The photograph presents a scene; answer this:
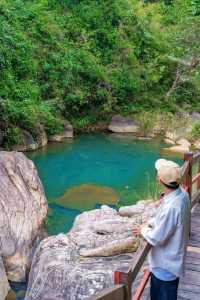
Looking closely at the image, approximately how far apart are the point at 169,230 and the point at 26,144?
1413cm

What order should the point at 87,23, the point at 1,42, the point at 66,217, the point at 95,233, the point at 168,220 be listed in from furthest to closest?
the point at 87,23 → the point at 1,42 → the point at 66,217 → the point at 95,233 → the point at 168,220

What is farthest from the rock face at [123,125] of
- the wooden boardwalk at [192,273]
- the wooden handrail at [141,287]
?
the wooden handrail at [141,287]

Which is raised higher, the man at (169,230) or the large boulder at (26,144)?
the man at (169,230)

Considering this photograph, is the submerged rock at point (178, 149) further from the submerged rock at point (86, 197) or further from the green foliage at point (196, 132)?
the submerged rock at point (86, 197)

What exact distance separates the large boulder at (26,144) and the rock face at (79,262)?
9958 mm

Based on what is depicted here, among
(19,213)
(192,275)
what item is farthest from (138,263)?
(19,213)

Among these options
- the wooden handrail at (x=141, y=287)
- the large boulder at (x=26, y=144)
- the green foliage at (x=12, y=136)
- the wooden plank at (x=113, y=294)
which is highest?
the wooden plank at (x=113, y=294)

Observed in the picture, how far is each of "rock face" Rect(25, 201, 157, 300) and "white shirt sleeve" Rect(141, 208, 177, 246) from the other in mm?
2152

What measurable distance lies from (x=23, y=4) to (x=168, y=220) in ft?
60.6

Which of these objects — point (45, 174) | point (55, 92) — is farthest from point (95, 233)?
point (55, 92)

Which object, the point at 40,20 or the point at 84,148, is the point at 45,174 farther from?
the point at 40,20

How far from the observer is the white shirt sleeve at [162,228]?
3189mm

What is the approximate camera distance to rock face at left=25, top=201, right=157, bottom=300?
5.50 metres

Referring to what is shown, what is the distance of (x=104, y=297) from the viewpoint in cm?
251
